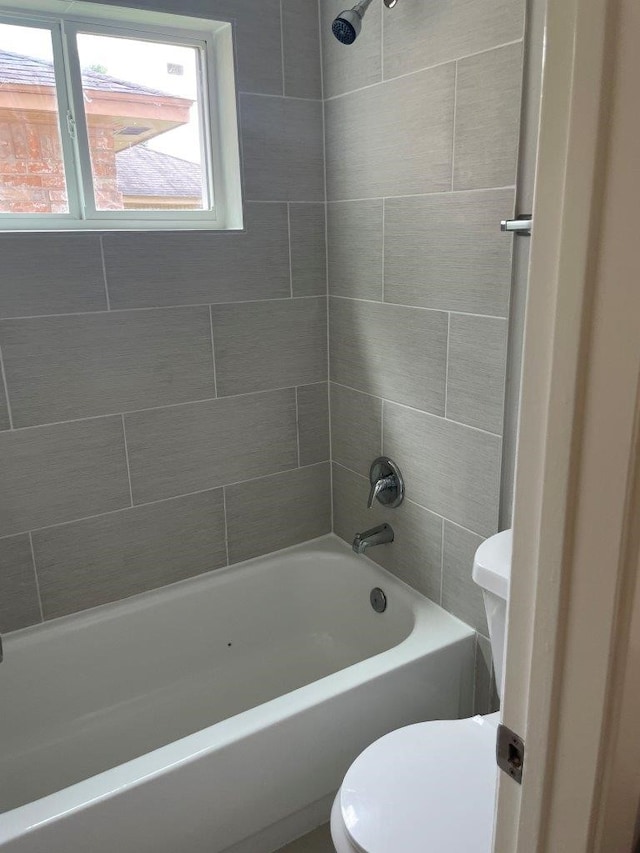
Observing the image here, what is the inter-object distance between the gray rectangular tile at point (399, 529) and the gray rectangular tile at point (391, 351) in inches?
13.9

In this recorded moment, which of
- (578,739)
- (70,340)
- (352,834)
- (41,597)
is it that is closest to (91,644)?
(41,597)

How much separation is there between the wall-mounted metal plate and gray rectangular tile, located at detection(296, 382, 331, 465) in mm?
1701

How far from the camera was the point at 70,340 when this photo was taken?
1871 mm

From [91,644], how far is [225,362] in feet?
3.22

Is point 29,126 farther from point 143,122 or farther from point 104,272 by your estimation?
point 104,272

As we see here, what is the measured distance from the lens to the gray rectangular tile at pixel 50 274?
5.77ft

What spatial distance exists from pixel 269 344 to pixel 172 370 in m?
0.34

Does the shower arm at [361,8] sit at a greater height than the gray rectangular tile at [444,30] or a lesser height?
greater

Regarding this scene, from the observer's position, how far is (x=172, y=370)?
2.04 m

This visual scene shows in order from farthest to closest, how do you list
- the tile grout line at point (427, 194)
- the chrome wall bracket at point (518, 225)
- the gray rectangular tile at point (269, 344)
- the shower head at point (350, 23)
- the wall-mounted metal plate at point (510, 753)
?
the gray rectangular tile at point (269, 344), the shower head at point (350, 23), the tile grout line at point (427, 194), the chrome wall bracket at point (518, 225), the wall-mounted metal plate at point (510, 753)

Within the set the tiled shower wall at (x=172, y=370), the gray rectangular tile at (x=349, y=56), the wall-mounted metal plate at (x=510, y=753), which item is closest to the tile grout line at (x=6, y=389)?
the tiled shower wall at (x=172, y=370)

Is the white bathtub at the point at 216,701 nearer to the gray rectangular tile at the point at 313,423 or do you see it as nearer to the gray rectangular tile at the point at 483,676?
the gray rectangular tile at the point at 483,676

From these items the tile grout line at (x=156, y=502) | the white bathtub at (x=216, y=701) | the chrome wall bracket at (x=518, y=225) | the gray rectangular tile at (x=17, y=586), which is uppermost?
the chrome wall bracket at (x=518, y=225)

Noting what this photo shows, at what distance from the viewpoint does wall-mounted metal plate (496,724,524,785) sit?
0.66m
